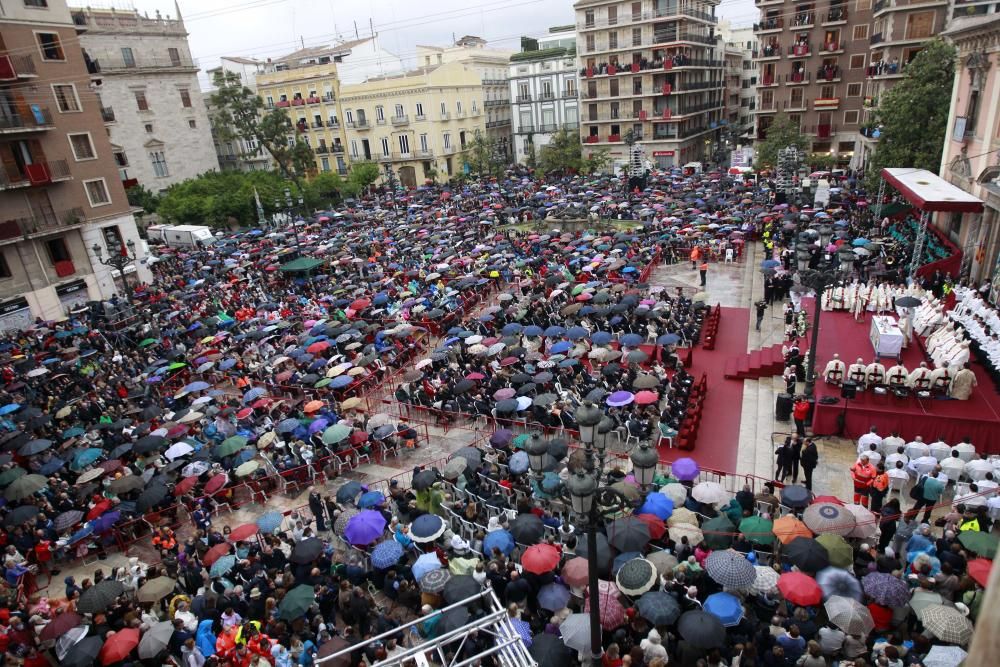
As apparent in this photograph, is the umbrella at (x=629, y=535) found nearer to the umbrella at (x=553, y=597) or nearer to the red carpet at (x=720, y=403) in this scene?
the umbrella at (x=553, y=597)

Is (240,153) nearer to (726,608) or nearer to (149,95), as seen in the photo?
(149,95)

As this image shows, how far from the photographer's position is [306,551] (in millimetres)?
11711

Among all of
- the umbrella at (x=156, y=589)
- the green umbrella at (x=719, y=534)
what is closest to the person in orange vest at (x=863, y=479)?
the green umbrella at (x=719, y=534)

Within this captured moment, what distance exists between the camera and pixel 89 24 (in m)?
49.3

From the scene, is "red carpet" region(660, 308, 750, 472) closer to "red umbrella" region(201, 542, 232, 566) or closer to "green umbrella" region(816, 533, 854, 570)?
"green umbrella" region(816, 533, 854, 570)

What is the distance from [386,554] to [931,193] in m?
23.2

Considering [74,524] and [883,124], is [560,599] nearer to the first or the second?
[74,524]

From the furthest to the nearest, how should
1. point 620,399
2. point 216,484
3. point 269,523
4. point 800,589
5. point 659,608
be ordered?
point 620,399 → point 216,484 → point 269,523 → point 800,589 → point 659,608

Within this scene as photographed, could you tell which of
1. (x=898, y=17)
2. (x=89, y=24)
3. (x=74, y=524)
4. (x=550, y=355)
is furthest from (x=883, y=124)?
(x=89, y=24)

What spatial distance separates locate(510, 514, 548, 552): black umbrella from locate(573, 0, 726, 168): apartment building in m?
50.4

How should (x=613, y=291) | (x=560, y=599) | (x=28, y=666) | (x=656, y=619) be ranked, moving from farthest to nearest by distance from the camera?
(x=613, y=291)
(x=28, y=666)
(x=560, y=599)
(x=656, y=619)

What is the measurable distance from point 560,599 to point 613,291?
16106 millimetres

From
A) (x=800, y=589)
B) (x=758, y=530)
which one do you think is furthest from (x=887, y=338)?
(x=800, y=589)

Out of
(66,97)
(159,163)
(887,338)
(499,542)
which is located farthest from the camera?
(159,163)
